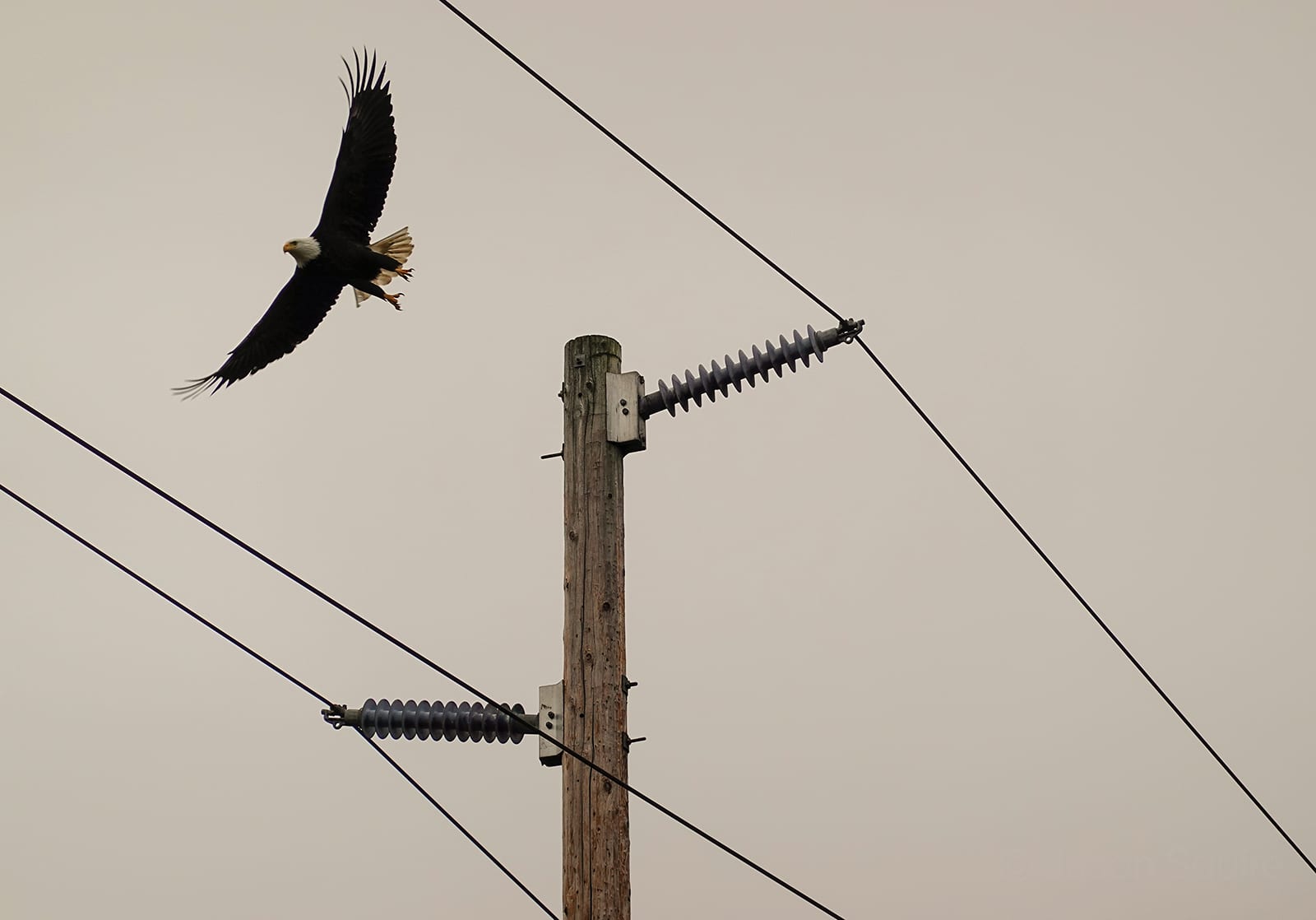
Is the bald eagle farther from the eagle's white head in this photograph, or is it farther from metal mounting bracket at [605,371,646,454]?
metal mounting bracket at [605,371,646,454]

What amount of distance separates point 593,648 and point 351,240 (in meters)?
3.45

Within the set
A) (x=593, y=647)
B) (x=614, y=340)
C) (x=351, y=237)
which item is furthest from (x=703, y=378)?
(x=351, y=237)

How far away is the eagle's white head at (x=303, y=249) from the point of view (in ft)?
22.8

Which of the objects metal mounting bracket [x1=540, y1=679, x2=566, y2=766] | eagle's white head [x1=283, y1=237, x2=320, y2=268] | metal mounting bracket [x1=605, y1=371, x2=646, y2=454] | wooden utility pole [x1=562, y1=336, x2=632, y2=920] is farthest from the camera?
eagle's white head [x1=283, y1=237, x2=320, y2=268]

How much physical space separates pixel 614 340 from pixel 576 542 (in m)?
0.82

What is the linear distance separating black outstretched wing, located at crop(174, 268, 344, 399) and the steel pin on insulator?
2957mm

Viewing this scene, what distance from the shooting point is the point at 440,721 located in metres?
4.54

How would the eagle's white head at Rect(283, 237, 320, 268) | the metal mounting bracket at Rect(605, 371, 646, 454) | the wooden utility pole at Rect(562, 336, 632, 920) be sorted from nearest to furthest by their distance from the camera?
the wooden utility pole at Rect(562, 336, 632, 920), the metal mounting bracket at Rect(605, 371, 646, 454), the eagle's white head at Rect(283, 237, 320, 268)

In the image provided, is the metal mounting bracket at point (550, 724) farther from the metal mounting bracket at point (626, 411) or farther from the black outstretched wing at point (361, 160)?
the black outstretched wing at point (361, 160)

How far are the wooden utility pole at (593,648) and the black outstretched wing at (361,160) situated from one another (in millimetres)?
2625

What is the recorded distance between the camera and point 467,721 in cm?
453

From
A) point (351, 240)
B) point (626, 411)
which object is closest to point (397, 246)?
point (351, 240)

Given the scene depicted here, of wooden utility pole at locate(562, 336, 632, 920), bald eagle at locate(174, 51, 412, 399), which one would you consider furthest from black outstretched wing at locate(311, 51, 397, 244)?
wooden utility pole at locate(562, 336, 632, 920)

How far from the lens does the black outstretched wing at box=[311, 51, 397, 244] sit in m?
7.01
